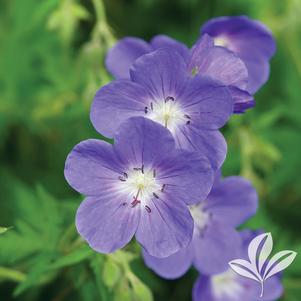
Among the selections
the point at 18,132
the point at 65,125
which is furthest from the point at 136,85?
the point at 18,132

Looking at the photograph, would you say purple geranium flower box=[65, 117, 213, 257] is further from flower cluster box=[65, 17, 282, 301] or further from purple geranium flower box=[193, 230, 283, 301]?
purple geranium flower box=[193, 230, 283, 301]

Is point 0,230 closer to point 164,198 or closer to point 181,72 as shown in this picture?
point 164,198

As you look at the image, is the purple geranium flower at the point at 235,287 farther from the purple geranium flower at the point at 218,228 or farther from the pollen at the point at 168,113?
the pollen at the point at 168,113

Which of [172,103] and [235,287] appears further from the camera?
[235,287]

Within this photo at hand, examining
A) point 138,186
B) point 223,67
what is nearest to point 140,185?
point 138,186

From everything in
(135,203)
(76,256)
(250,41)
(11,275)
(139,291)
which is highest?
(250,41)

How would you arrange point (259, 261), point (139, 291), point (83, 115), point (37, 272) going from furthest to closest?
point (83, 115) → point (37, 272) → point (139, 291) → point (259, 261)

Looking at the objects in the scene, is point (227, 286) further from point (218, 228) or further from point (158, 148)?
point (158, 148)
